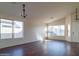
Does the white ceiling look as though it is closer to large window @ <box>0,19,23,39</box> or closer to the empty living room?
the empty living room

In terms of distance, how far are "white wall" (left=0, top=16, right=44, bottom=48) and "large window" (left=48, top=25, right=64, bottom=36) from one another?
4.73 feet

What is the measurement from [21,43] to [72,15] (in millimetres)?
5156

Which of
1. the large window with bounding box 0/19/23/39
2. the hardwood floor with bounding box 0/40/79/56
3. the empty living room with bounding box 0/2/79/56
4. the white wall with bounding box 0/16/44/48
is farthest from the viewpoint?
the white wall with bounding box 0/16/44/48

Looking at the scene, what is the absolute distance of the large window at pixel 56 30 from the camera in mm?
12773

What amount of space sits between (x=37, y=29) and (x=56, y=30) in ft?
8.98

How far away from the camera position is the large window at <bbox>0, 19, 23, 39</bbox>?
716 cm

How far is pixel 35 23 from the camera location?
11.1 meters

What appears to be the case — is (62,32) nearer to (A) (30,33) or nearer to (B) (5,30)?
(A) (30,33)

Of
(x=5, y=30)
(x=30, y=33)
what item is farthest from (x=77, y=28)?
(x=5, y=30)

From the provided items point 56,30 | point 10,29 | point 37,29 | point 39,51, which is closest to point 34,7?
point 10,29

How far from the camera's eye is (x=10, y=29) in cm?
780

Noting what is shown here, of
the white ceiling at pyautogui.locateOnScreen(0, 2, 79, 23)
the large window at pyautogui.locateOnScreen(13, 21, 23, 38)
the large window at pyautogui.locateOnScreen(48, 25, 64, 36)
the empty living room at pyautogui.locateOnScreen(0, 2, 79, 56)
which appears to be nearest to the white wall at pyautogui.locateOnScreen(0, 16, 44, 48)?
the empty living room at pyautogui.locateOnScreen(0, 2, 79, 56)

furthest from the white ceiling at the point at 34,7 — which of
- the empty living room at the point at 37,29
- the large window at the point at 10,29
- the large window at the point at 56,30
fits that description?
the large window at the point at 56,30

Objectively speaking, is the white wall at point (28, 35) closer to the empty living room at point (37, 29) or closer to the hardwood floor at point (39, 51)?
the empty living room at point (37, 29)
